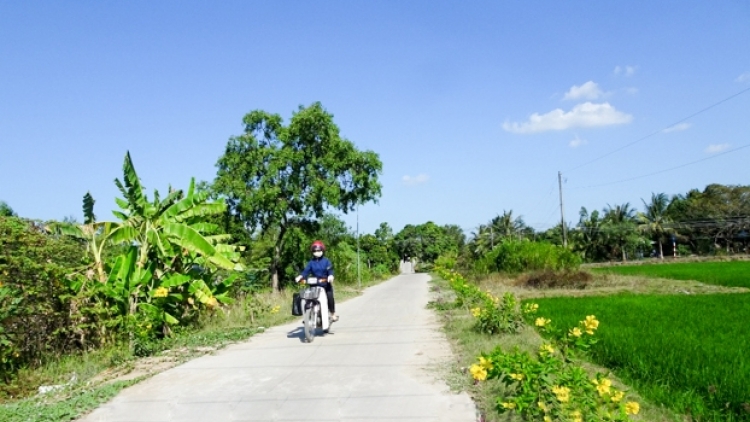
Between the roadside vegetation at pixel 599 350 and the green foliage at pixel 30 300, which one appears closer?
the roadside vegetation at pixel 599 350

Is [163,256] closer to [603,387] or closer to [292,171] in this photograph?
[603,387]

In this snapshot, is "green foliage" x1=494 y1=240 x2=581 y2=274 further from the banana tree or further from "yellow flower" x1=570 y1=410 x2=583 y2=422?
"yellow flower" x1=570 y1=410 x2=583 y2=422

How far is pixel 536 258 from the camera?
105 feet

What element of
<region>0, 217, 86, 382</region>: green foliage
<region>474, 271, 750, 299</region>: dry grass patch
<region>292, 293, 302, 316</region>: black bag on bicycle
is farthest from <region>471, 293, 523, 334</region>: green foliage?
<region>474, 271, 750, 299</region>: dry grass patch

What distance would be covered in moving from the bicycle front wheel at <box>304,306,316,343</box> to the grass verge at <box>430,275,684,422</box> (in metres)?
2.34

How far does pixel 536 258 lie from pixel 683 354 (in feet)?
81.2

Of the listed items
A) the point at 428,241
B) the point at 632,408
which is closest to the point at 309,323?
the point at 632,408

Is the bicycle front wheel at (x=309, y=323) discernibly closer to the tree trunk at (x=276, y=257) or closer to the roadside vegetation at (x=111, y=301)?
the roadside vegetation at (x=111, y=301)

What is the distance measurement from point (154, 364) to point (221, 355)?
0.95 m

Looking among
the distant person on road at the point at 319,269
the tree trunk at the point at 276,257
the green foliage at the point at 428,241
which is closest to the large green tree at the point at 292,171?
the tree trunk at the point at 276,257

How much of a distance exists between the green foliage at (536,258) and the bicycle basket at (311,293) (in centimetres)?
2316

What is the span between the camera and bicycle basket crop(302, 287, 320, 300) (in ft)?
32.2

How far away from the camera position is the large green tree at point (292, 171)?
77.8 feet

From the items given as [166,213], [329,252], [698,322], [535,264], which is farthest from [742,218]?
[166,213]
